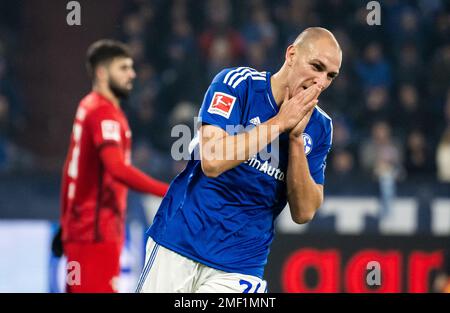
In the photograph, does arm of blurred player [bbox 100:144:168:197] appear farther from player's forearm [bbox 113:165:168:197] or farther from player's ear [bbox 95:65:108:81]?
player's ear [bbox 95:65:108:81]

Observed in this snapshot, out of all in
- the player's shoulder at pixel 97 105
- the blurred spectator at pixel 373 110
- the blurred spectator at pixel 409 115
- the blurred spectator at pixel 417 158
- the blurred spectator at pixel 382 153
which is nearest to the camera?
the player's shoulder at pixel 97 105

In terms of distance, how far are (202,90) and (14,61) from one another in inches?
96.4

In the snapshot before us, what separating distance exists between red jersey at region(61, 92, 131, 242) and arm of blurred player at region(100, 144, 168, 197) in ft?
0.24

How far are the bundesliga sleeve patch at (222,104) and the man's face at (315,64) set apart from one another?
29 centimetres

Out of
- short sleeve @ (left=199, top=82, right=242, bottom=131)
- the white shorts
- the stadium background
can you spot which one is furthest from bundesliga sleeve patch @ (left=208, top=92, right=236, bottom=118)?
the stadium background

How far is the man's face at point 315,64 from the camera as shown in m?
3.93

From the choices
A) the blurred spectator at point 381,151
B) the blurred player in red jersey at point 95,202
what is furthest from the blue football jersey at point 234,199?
the blurred spectator at point 381,151

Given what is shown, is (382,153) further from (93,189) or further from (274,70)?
(93,189)

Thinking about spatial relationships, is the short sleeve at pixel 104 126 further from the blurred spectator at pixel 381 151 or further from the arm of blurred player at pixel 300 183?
the blurred spectator at pixel 381 151

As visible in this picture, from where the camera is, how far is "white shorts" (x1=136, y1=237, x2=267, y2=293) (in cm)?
402

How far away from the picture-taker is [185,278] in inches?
159

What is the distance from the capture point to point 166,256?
4.08 m
